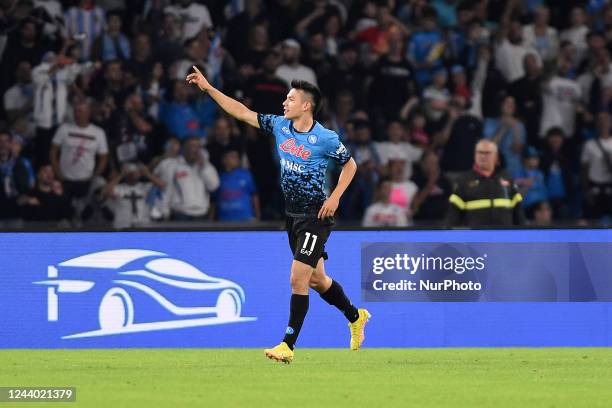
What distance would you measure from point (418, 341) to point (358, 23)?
23.3ft

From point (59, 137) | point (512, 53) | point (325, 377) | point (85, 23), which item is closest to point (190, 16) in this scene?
point (85, 23)

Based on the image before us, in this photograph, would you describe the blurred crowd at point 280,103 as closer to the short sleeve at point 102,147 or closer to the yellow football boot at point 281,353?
the short sleeve at point 102,147

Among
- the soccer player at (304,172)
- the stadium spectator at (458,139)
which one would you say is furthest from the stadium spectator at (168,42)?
the soccer player at (304,172)

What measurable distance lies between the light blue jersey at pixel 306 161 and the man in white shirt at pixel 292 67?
7.06m

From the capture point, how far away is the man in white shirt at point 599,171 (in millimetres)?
18594

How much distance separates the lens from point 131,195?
55.3ft

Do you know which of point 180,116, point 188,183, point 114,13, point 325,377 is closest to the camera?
point 325,377

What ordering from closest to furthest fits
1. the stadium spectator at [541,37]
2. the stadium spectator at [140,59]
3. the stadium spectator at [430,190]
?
1. the stadium spectator at [430,190]
2. the stadium spectator at [140,59]
3. the stadium spectator at [541,37]

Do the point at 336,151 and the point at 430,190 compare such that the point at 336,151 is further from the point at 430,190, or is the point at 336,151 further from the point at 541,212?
the point at 541,212

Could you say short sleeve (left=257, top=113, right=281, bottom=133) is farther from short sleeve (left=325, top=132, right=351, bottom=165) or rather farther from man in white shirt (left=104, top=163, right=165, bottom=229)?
man in white shirt (left=104, top=163, right=165, bottom=229)

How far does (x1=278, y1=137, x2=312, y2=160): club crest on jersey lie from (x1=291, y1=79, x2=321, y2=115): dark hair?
1.12ft

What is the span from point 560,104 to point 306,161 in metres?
8.84

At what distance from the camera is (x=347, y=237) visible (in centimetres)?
1369

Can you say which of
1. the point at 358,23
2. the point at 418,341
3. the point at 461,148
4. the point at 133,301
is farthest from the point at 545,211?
the point at 133,301
